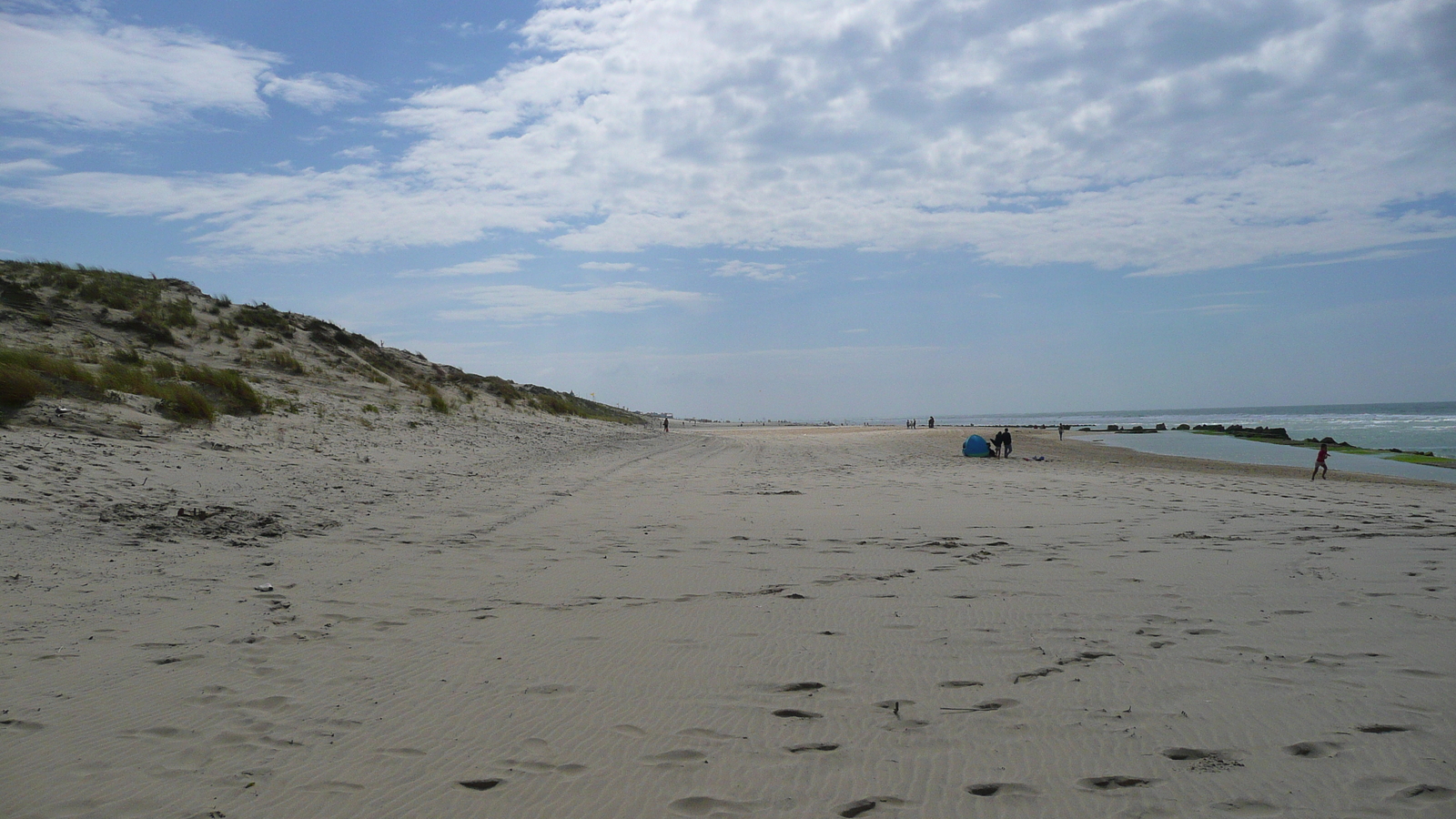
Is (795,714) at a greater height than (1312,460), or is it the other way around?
(795,714)

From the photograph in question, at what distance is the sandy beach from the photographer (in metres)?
2.87

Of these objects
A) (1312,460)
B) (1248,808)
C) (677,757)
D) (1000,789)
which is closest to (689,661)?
(677,757)

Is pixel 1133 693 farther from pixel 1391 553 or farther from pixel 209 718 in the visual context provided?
pixel 1391 553

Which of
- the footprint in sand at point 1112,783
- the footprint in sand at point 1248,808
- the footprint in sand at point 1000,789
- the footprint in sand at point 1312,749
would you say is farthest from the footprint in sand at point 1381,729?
the footprint in sand at point 1000,789

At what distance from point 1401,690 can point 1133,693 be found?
1380 millimetres

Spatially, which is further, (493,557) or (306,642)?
(493,557)

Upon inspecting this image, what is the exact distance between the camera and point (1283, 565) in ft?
22.1

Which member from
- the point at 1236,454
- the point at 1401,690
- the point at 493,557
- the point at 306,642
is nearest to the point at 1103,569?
the point at 1401,690

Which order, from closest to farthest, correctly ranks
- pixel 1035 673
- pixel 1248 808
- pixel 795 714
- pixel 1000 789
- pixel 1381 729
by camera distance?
pixel 1248 808 → pixel 1000 789 → pixel 1381 729 → pixel 795 714 → pixel 1035 673

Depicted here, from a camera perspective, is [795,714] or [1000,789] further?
[795,714]

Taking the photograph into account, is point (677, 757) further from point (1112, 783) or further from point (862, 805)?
point (1112, 783)

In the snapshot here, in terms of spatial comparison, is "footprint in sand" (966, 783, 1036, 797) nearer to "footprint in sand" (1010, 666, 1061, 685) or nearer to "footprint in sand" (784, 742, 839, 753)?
"footprint in sand" (784, 742, 839, 753)

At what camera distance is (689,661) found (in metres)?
4.25

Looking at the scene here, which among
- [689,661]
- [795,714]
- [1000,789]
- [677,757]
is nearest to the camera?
[1000,789]
